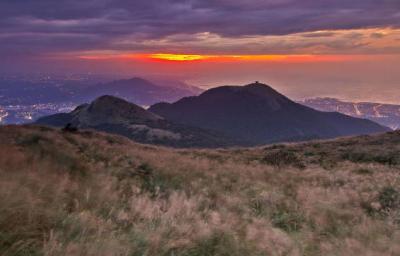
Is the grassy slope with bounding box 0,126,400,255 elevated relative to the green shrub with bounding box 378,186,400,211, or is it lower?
elevated

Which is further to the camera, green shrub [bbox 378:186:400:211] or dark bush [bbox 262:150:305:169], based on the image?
dark bush [bbox 262:150:305:169]

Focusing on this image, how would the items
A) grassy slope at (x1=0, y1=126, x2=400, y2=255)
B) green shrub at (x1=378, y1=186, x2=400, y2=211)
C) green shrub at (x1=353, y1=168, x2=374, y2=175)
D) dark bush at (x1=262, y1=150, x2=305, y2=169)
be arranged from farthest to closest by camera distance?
dark bush at (x1=262, y1=150, x2=305, y2=169) < green shrub at (x1=353, y1=168, x2=374, y2=175) < green shrub at (x1=378, y1=186, x2=400, y2=211) < grassy slope at (x1=0, y1=126, x2=400, y2=255)

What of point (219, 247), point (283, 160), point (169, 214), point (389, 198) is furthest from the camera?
point (283, 160)

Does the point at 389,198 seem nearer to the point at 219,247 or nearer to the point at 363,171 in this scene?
the point at 219,247

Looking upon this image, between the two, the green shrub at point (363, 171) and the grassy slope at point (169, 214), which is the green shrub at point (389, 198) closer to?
the grassy slope at point (169, 214)

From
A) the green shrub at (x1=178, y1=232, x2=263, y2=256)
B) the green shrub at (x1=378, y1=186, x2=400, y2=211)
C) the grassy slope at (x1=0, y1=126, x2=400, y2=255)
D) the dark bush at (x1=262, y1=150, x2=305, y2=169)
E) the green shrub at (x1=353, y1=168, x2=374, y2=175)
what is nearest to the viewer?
the grassy slope at (x1=0, y1=126, x2=400, y2=255)

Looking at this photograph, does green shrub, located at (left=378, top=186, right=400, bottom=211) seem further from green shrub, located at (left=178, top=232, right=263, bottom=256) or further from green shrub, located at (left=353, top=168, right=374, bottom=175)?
green shrub, located at (left=353, top=168, right=374, bottom=175)

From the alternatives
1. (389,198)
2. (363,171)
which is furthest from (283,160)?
(389,198)

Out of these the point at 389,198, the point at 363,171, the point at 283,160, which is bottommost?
the point at 283,160

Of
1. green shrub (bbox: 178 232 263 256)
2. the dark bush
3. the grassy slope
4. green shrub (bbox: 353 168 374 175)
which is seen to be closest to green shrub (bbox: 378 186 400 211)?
the grassy slope

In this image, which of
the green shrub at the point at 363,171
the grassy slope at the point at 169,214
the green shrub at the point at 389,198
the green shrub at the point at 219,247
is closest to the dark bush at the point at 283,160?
the green shrub at the point at 363,171

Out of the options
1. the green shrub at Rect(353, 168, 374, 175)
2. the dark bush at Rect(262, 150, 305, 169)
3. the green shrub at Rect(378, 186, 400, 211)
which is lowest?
the dark bush at Rect(262, 150, 305, 169)

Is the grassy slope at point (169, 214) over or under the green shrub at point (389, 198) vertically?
over

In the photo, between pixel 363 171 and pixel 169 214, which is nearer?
pixel 169 214
